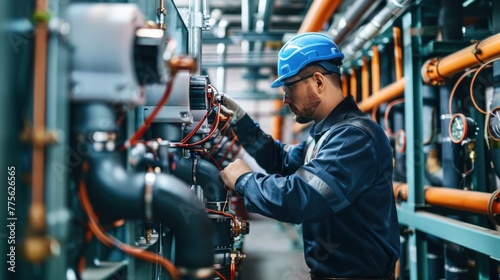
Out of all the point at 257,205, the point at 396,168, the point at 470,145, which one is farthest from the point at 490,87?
the point at 257,205

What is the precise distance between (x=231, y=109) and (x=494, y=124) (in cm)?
87

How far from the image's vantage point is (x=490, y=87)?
72.5 inches

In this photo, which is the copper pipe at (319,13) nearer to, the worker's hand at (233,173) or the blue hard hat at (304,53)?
the blue hard hat at (304,53)

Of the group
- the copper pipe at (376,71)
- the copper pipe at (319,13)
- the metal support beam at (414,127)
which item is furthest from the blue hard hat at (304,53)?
the copper pipe at (376,71)

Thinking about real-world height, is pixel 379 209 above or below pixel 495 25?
below

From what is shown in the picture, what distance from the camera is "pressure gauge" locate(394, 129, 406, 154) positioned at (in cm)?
222

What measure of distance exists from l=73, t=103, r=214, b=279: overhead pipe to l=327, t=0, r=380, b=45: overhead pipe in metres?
1.80

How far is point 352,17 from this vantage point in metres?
2.25

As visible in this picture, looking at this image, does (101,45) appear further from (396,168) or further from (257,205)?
(396,168)

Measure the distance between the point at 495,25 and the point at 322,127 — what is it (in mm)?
758

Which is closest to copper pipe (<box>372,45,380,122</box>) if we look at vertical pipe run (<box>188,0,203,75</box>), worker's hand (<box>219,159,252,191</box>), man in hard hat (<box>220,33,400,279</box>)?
man in hard hat (<box>220,33,400,279</box>)

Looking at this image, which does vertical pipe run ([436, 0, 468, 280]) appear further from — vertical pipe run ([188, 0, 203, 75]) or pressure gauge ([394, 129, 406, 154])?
vertical pipe run ([188, 0, 203, 75])

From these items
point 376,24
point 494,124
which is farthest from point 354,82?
point 494,124

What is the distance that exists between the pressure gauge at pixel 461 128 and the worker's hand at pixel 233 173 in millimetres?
939
